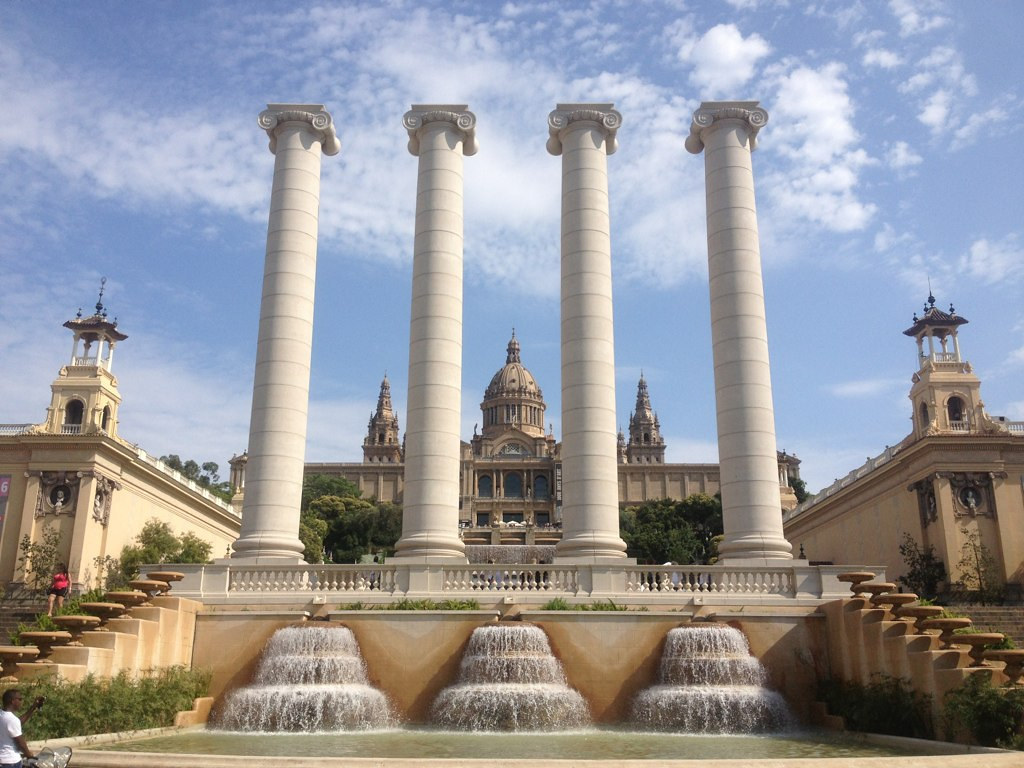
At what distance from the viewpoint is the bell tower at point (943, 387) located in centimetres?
7631

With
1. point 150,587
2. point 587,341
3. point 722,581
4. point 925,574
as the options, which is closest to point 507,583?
A: point 722,581

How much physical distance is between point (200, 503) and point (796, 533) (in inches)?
2614

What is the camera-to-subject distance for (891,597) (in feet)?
104

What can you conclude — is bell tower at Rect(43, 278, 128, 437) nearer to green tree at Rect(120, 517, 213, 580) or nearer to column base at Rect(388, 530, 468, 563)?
green tree at Rect(120, 517, 213, 580)

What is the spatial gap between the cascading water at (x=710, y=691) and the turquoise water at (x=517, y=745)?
886 mm

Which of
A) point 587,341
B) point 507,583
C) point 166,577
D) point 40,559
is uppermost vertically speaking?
point 587,341

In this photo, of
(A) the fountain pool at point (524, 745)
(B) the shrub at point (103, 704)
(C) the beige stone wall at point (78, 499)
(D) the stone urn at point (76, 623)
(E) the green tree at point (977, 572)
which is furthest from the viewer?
(C) the beige stone wall at point (78, 499)

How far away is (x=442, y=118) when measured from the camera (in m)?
47.8

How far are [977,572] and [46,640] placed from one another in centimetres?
6185

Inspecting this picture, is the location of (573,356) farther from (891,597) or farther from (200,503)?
(200,503)

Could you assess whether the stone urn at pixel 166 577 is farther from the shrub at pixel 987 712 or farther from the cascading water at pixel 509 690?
the shrub at pixel 987 712

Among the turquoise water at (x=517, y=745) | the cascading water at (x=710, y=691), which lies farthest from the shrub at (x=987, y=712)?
the cascading water at (x=710, y=691)

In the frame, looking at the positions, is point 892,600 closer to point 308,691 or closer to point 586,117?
point 308,691

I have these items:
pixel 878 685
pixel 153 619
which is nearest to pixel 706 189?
pixel 878 685
